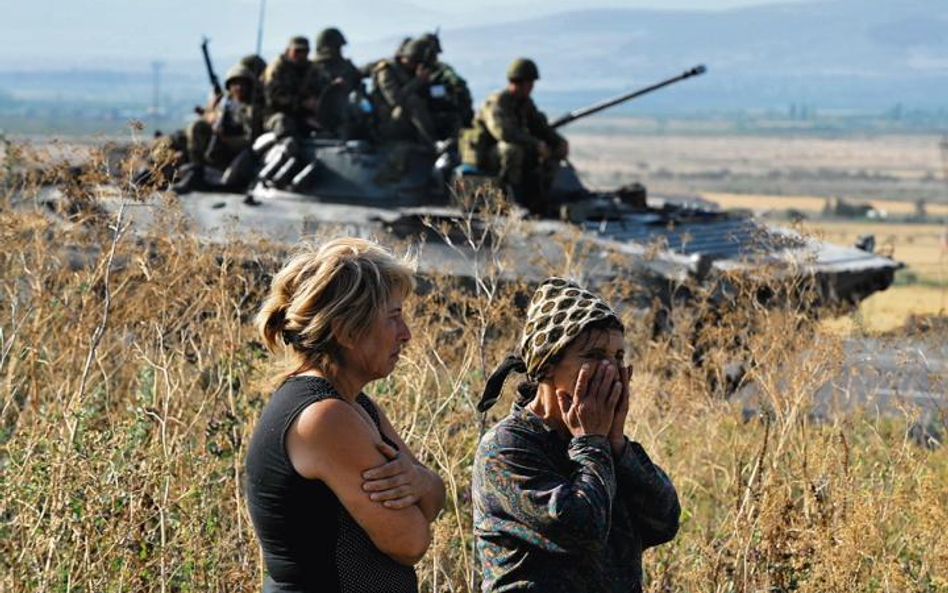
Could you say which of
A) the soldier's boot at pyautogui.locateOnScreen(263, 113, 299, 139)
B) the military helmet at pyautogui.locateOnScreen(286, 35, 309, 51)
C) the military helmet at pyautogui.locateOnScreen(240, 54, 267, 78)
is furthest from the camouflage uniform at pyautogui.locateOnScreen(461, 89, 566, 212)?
the military helmet at pyautogui.locateOnScreen(286, 35, 309, 51)

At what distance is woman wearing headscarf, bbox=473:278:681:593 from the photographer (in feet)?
14.5

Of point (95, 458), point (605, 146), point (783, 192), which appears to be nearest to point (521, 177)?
point (95, 458)

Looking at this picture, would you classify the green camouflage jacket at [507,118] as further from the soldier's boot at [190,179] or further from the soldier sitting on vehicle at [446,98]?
the soldier's boot at [190,179]

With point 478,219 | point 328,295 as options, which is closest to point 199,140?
point 478,219

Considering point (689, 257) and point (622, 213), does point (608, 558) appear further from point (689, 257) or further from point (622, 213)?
point (622, 213)

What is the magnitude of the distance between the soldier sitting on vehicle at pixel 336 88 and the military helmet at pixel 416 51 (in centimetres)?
57

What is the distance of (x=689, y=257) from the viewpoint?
12.8 metres

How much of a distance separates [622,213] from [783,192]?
83.0 metres

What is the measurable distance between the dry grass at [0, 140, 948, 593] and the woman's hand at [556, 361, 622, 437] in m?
1.17

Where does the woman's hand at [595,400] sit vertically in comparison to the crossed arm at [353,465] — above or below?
above

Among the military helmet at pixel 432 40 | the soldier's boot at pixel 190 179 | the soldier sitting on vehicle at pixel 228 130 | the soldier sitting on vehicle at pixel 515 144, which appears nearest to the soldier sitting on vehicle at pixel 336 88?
the soldier sitting on vehicle at pixel 228 130

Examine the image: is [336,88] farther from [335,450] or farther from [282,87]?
[335,450]

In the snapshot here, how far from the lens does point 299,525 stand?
439cm

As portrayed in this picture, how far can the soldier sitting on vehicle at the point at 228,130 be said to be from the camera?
17.0m
